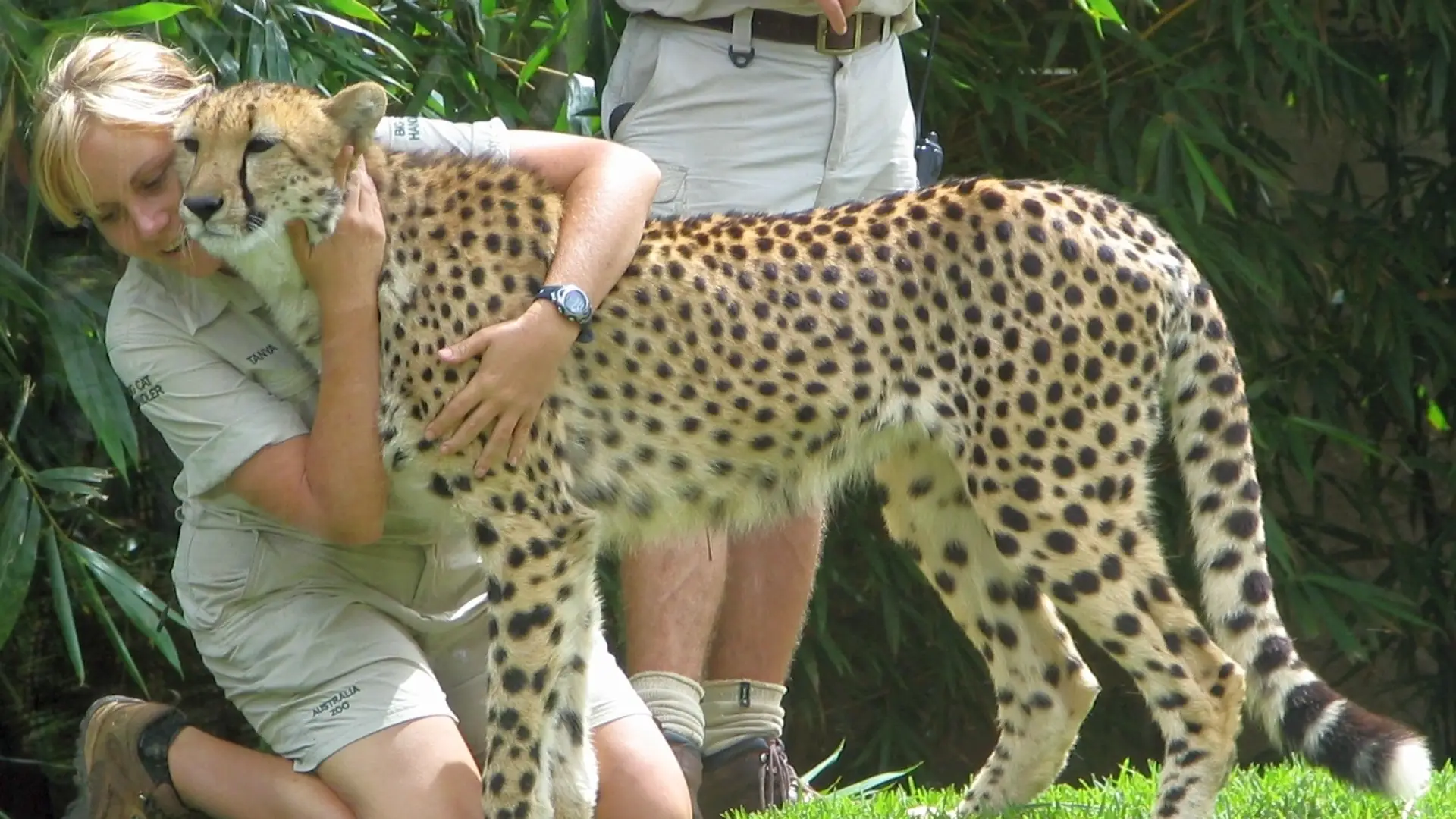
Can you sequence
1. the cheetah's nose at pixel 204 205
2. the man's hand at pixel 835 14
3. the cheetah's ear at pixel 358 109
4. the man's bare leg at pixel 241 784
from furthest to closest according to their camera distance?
the man's hand at pixel 835 14 → the man's bare leg at pixel 241 784 → the cheetah's ear at pixel 358 109 → the cheetah's nose at pixel 204 205

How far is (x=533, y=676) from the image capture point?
2797mm

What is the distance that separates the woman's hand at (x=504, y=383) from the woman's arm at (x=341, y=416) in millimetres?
110

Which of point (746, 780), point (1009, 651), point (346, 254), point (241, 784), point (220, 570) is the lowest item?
point (746, 780)

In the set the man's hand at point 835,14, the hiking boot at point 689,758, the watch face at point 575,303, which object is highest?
the man's hand at point 835,14

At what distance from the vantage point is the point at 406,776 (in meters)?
2.93

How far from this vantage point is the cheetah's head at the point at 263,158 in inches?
105

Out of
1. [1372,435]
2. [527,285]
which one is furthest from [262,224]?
[1372,435]

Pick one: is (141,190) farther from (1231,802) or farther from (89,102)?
(1231,802)

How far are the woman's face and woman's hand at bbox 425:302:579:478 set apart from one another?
410 mm

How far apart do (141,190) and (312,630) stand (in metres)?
0.73

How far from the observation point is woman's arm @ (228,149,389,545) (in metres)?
2.78

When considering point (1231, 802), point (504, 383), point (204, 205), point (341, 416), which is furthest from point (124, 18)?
point (1231, 802)

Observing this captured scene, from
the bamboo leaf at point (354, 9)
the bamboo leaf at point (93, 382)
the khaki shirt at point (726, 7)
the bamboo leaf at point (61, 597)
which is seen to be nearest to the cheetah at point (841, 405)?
the khaki shirt at point (726, 7)

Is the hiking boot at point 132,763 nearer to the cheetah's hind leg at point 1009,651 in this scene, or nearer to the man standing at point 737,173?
the man standing at point 737,173
